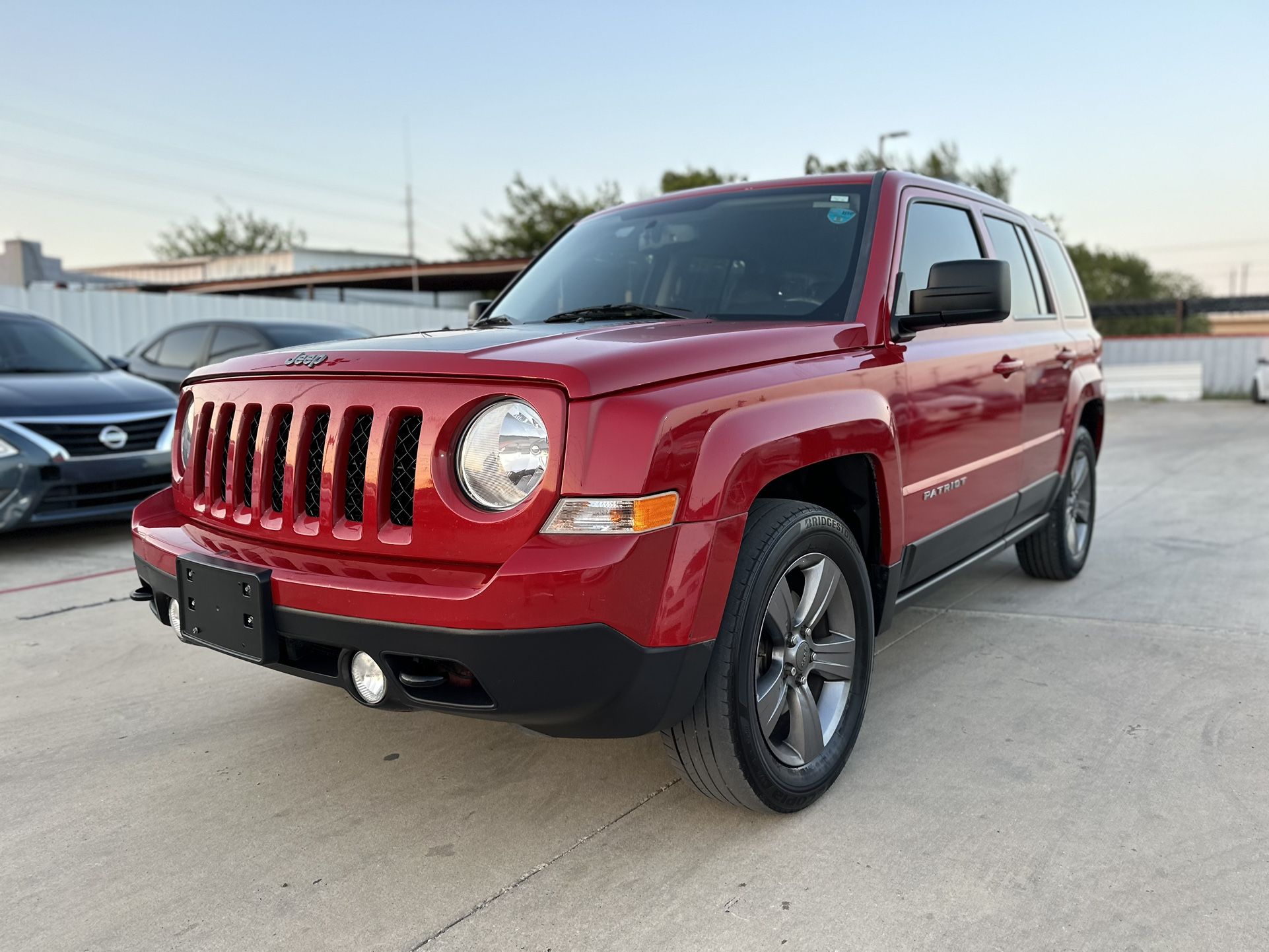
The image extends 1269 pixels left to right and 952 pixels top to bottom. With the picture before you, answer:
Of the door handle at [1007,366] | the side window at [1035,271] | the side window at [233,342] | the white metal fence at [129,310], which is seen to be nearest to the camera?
the door handle at [1007,366]

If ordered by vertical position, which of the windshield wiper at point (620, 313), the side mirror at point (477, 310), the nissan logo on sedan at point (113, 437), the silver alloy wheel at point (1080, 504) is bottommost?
the silver alloy wheel at point (1080, 504)

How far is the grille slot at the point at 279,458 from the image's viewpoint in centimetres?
244

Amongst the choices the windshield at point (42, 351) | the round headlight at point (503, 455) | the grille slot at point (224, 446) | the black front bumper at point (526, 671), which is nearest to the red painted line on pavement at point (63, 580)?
the windshield at point (42, 351)

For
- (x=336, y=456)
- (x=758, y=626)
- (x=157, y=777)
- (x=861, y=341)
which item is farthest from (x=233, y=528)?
(x=861, y=341)

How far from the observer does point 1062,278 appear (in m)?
4.96

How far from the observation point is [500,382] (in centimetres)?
212

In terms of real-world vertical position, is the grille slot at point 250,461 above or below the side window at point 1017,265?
below

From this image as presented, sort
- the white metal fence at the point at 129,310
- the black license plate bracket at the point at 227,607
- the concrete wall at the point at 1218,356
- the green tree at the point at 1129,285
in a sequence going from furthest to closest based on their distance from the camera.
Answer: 1. the green tree at the point at 1129,285
2. the concrete wall at the point at 1218,356
3. the white metal fence at the point at 129,310
4. the black license plate bracket at the point at 227,607

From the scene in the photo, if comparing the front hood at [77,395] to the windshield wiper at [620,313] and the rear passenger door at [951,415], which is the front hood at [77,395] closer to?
the windshield wiper at [620,313]

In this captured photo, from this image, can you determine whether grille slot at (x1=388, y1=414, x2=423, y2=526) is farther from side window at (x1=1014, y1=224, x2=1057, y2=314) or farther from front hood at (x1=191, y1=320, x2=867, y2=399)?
side window at (x1=1014, y1=224, x2=1057, y2=314)

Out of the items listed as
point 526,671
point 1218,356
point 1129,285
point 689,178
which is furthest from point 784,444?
point 1129,285

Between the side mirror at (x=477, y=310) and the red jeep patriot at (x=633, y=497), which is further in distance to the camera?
the side mirror at (x=477, y=310)

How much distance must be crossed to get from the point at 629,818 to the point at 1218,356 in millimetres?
22649

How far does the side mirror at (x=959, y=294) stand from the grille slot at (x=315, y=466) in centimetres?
173
